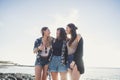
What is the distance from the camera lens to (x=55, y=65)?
668 cm

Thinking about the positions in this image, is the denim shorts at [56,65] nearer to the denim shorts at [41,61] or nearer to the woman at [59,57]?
the woman at [59,57]

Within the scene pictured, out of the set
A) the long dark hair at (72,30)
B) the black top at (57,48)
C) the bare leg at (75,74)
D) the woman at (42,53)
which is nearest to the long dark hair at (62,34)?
the black top at (57,48)

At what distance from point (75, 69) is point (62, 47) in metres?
0.98

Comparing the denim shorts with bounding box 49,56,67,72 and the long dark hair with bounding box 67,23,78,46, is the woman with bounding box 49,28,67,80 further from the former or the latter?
the long dark hair with bounding box 67,23,78,46

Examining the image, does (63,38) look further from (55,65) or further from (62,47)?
(55,65)

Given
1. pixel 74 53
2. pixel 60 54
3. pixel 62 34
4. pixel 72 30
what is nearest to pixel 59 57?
pixel 60 54

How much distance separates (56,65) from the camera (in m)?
6.66

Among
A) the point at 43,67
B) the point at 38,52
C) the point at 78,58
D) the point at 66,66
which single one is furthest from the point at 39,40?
the point at 78,58

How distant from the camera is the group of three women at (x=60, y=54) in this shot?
19.3 feet

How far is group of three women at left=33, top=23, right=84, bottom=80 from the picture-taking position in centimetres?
588

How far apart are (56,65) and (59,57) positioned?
0.25 metres

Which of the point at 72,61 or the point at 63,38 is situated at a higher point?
the point at 63,38

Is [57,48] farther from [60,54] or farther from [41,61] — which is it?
[41,61]

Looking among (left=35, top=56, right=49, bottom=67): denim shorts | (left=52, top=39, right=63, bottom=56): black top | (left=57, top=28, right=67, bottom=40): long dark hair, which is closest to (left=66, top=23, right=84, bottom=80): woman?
(left=57, top=28, right=67, bottom=40): long dark hair
